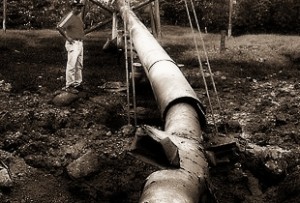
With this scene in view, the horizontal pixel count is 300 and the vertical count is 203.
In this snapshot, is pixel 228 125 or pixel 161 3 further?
pixel 161 3

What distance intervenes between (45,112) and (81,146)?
136cm

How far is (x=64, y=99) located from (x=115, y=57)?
3641 millimetres

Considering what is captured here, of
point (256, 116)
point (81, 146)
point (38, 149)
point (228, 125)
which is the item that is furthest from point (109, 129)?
point (256, 116)

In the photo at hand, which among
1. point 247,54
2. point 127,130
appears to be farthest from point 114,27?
point 127,130

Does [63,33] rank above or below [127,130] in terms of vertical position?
above

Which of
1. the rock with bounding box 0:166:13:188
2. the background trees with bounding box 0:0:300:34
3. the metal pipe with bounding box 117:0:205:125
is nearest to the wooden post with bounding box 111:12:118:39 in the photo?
the metal pipe with bounding box 117:0:205:125

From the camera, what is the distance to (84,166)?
5645 mm

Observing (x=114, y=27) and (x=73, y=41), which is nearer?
(x=73, y=41)

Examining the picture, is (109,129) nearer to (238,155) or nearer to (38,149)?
(38,149)

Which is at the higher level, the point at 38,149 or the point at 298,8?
the point at 298,8

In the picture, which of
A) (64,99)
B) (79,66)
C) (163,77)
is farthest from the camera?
(79,66)

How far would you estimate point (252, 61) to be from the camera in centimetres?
1067

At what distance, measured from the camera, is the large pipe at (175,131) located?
11.0ft

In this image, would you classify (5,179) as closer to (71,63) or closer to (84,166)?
(84,166)
